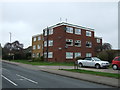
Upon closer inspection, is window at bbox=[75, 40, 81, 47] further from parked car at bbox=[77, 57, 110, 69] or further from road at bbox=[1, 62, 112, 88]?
road at bbox=[1, 62, 112, 88]

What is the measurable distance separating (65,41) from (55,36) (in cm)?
309

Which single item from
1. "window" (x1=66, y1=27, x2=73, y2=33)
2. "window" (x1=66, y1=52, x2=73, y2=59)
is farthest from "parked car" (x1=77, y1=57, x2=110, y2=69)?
"window" (x1=66, y1=27, x2=73, y2=33)

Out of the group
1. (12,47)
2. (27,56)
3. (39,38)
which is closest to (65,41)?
(39,38)

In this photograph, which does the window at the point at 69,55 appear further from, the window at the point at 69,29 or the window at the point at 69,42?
the window at the point at 69,29

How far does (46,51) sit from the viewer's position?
41812 mm

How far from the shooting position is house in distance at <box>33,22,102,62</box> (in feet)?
123

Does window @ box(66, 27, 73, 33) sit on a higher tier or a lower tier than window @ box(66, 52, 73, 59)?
higher

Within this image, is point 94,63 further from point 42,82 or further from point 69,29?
point 69,29

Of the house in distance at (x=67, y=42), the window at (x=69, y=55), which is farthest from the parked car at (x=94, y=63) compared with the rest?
the house in distance at (x=67, y=42)

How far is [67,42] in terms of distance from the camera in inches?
1506

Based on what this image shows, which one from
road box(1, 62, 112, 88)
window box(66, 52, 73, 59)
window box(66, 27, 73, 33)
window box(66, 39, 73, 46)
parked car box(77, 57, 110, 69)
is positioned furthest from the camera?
window box(66, 27, 73, 33)

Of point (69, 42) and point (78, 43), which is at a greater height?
point (69, 42)

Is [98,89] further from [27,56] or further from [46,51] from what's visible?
[27,56]

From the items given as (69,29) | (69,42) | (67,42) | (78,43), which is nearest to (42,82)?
(67,42)
